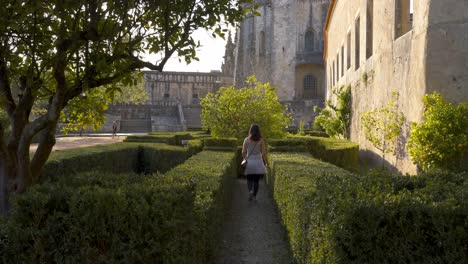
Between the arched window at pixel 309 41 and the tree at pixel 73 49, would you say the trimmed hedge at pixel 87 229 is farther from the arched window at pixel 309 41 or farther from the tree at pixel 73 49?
the arched window at pixel 309 41

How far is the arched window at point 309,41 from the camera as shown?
4300 cm

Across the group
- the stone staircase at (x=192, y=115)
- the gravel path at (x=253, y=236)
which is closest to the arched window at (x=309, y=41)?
the stone staircase at (x=192, y=115)

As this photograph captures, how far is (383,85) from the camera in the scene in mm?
11367

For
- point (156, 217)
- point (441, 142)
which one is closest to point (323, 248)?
point (156, 217)

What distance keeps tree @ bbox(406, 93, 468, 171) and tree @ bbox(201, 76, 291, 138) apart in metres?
8.08

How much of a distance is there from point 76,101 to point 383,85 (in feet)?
27.6

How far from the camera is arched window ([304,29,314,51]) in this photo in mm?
42997

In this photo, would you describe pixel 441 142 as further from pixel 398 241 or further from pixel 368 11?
pixel 368 11

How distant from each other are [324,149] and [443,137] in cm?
548

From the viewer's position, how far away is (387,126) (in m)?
10.3

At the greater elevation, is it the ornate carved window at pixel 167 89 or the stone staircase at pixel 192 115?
the ornate carved window at pixel 167 89

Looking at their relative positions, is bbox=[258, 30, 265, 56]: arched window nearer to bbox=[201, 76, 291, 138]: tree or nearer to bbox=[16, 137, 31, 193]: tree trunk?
bbox=[201, 76, 291, 138]: tree

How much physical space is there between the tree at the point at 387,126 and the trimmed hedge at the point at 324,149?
93cm

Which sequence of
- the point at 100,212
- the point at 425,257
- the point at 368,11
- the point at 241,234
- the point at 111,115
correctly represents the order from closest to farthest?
the point at 425,257
the point at 100,212
the point at 241,234
the point at 368,11
the point at 111,115
